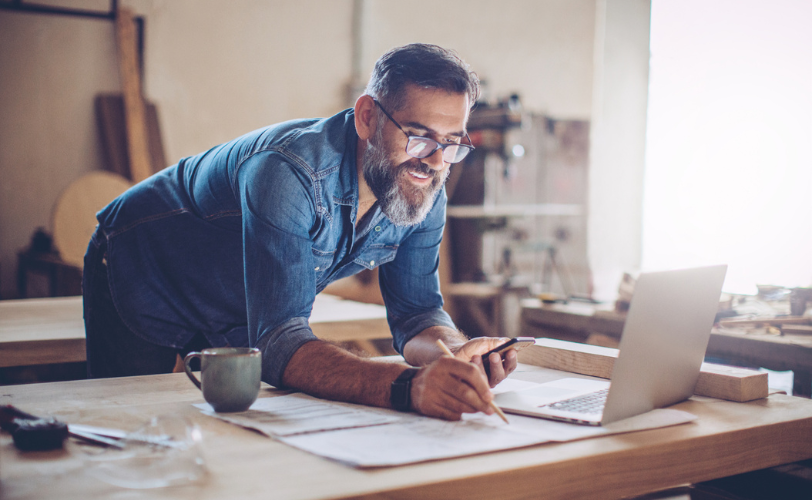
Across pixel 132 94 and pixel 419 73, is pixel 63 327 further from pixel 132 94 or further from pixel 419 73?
pixel 132 94

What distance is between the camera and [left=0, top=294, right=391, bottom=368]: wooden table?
65.2 inches

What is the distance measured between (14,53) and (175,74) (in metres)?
1.11

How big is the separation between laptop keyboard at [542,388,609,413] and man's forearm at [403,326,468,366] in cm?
33

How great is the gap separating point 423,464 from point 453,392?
232 millimetres

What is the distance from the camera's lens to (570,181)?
7047 mm

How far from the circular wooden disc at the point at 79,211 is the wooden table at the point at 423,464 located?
3560 mm

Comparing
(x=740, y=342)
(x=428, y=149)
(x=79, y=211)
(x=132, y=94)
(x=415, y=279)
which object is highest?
(x=132, y=94)

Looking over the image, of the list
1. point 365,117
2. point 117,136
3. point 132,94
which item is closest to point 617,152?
point 132,94

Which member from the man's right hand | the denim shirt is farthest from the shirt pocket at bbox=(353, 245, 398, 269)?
the man's right hand

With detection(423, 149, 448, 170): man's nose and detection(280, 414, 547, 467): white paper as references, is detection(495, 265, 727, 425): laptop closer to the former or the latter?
detection(280, 414, 547, 467): white paper

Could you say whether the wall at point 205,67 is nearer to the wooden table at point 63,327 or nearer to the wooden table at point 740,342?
the wooden table at point 63,327

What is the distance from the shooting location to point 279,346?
1233 millimetres

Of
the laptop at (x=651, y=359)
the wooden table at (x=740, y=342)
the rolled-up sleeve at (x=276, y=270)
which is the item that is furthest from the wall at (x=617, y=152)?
the rolled-up sleeve at (x=276, y=270)

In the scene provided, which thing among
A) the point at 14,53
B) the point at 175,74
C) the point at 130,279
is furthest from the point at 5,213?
the point at 130,279
